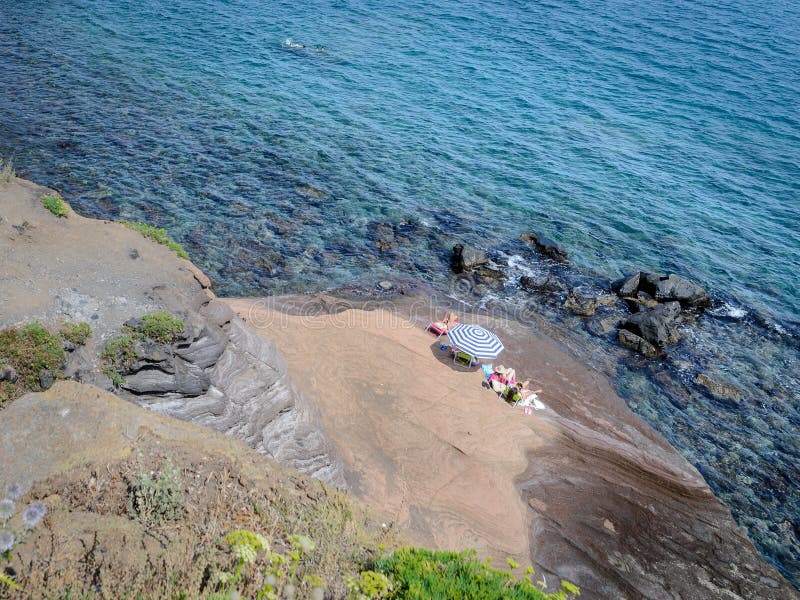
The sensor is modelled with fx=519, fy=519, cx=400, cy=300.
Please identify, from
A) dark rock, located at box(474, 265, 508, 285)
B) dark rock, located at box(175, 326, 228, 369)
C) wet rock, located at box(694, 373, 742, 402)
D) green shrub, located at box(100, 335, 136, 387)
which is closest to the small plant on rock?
green shrub, located at box(100, 335, 136, 387)

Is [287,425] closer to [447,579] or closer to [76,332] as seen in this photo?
[76,332]

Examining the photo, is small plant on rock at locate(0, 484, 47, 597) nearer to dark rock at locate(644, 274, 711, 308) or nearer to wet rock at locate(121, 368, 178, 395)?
wet rock at locate(121, 368, 178, 395)

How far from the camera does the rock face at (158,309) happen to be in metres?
13.1

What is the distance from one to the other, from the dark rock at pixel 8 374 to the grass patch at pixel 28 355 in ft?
0.23

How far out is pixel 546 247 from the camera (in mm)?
31000

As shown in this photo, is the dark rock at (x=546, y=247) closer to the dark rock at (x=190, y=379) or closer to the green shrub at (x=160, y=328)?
the dark rock at (x=190, y=379)

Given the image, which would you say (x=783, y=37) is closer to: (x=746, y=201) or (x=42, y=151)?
(x=746, y=201)

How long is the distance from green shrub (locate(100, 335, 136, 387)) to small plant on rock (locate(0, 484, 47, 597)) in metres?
3.76

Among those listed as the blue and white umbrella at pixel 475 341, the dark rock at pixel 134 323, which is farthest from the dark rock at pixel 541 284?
the dark rock at pixel 134 323

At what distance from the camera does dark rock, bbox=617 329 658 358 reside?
24594mm

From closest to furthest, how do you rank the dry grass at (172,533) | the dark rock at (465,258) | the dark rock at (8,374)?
1. the dry grass at (172,533)
2. the dark rock at (8,374)
3. the dark rock at (465,258)

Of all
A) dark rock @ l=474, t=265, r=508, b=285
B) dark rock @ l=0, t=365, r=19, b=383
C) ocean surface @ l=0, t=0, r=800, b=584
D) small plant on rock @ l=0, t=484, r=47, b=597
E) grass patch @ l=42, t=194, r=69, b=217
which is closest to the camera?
small plant on rock @ l=0, t=484, r=47, b=597

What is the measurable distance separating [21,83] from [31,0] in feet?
84.9

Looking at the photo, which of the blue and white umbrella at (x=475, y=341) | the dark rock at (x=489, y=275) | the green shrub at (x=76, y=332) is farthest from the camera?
the dark rock at (x=489, y=275)
